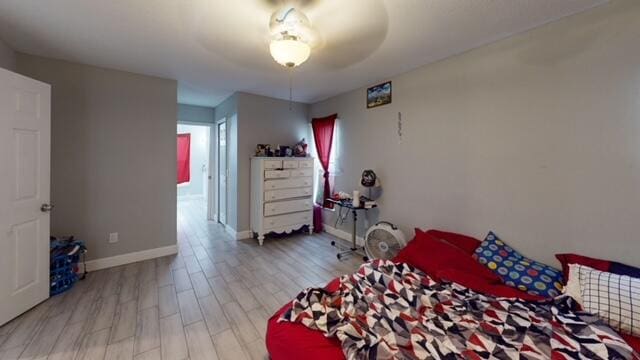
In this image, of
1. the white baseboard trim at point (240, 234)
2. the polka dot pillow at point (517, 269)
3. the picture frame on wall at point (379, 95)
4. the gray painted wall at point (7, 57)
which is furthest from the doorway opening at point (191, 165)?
the polka dot pillow at point (517, 269)

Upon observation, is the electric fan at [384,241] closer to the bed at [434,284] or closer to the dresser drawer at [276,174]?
the bed at [434,284]

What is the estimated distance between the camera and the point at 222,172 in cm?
468

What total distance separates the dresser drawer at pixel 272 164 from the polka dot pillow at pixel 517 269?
9.19 feet

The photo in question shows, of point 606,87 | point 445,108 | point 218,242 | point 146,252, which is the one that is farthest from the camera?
point 218,242

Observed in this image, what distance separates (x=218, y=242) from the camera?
12.6ft

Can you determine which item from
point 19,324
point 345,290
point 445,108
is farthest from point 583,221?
point 19,324

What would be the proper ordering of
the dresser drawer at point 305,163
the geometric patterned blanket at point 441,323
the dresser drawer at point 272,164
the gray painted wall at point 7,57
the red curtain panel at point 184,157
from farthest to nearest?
the red curtain panel at point 184,157, the dresser drawer at point 305,163, the dresser drawer at point 272,164, the gray painted wall at point 7,57, the geometric patterned blanket at point 441,323

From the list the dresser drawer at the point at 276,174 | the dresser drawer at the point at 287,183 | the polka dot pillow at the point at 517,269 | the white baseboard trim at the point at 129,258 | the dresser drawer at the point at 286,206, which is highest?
the dresser drawer at the point at 276,174

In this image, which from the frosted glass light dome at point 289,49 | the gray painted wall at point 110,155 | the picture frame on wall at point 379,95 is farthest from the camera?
the picture frame on wall at point 379,95

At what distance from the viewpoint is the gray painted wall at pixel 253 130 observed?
3.96m

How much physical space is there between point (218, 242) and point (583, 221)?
13.6ft

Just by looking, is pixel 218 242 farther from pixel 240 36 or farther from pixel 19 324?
pixel 240 36

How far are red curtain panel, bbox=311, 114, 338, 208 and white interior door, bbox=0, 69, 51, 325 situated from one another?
3.26m

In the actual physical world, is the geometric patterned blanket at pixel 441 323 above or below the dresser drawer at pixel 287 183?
below
